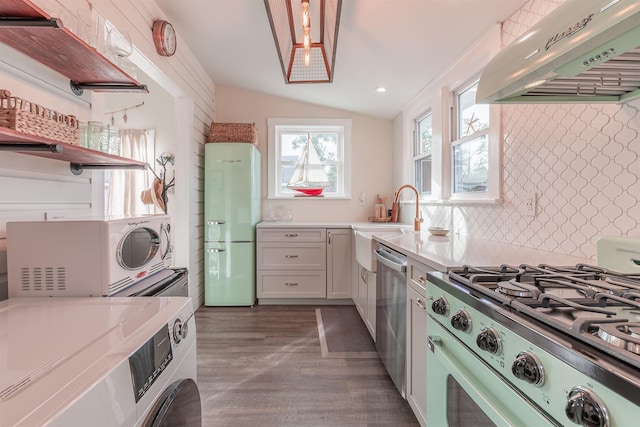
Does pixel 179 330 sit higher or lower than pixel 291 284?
higher

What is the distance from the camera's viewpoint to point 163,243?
1.54 meters

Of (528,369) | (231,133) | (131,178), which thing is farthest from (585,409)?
(131,178)

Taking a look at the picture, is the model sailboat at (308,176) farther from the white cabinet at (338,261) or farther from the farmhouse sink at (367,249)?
the farmhouse sink at (367,249)

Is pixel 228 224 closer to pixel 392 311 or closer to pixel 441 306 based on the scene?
pixel 392 311

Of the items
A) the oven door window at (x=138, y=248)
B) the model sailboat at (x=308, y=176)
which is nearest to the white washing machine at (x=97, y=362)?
the oven door window at (x=138, y=248)

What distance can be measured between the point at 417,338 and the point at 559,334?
0.96 metres

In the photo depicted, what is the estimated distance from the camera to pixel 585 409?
0.51 m

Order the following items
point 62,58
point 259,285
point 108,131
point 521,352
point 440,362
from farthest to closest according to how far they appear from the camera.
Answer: point 259,285 → point 108,131 → point 62,58 → point 440,362 → point 521,352

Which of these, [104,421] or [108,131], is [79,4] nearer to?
[108,131]

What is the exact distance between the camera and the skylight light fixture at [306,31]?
192 cm

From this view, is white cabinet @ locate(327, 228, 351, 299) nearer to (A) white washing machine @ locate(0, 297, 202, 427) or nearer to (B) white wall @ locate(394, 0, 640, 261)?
(B) white wall @ locate(394, 0, 640, 261)

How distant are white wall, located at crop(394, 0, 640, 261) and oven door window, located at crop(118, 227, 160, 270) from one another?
75.2 inches

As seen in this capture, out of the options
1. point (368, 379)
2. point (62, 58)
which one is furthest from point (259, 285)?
point (62, 58)

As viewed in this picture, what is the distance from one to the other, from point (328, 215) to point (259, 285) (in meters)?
1.28
